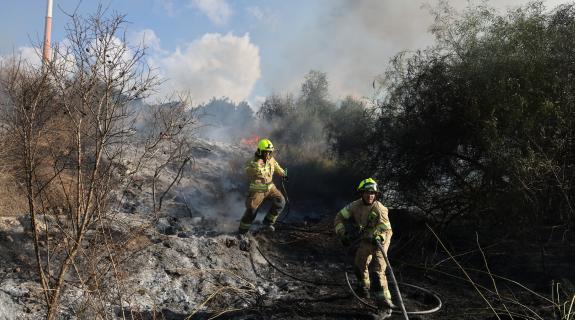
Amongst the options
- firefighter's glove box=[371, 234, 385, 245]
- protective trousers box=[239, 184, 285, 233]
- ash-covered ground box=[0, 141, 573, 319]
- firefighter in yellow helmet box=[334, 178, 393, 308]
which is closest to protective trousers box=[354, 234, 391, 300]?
firefighter in yellow helmet box=[334, 178, 393, 308]

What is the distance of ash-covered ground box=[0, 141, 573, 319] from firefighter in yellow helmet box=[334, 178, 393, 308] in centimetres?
30

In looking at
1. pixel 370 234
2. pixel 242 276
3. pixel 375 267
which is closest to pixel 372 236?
pixel 370 234

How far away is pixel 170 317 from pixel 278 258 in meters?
3.33

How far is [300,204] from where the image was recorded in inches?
786

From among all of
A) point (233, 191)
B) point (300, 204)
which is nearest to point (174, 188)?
point (233, 191)

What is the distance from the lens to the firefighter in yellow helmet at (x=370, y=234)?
17.6 feet

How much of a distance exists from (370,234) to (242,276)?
103 inches

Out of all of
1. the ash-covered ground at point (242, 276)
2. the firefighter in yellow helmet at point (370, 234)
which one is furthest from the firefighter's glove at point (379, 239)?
the ash-covered ground at point (242, 276)

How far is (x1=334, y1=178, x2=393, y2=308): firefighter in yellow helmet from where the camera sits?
17.6ft

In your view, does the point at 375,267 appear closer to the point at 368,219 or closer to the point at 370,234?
the point at 370,234

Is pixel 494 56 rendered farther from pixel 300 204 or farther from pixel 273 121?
pixel 273 121

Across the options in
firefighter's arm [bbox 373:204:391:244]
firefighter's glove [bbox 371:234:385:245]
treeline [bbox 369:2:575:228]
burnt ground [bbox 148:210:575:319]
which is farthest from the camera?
treeline [bbox 369:2:575:228]

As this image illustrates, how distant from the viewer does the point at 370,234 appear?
5504 mm

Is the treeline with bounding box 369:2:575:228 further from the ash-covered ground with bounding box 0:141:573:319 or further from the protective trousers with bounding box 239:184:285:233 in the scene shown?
the protective trousers with bounding box 239:184:285:233
